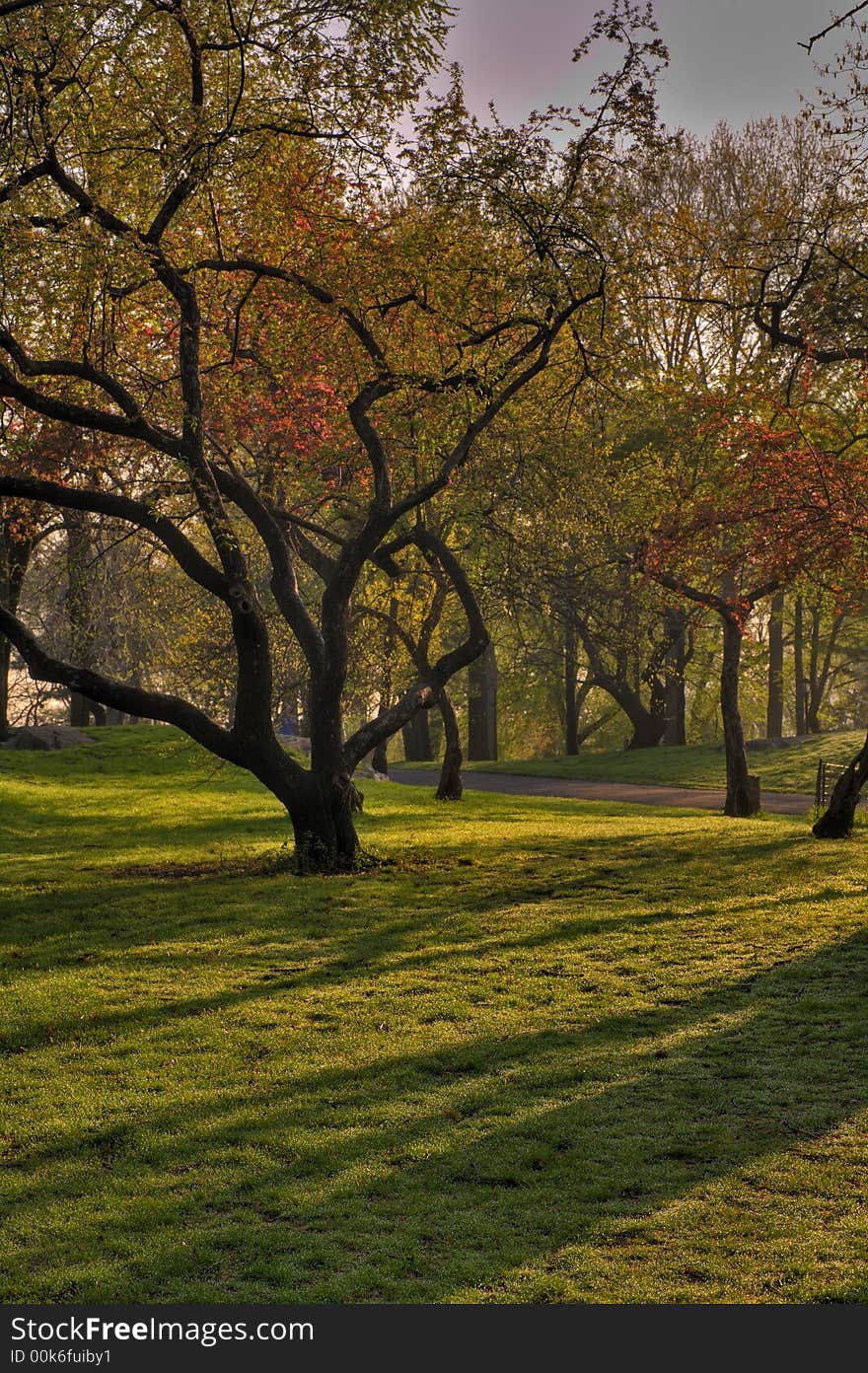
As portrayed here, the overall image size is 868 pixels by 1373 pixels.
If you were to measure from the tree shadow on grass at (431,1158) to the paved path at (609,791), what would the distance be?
21.9m

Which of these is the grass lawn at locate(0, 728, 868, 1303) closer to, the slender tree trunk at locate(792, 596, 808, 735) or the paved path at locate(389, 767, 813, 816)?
the paved path at locate(389, 767, 813, 816)

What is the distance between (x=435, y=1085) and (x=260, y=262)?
1248cm

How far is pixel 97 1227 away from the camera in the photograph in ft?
21.6

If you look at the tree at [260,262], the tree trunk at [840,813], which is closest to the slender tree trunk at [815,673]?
the tree trunk at [840,813]

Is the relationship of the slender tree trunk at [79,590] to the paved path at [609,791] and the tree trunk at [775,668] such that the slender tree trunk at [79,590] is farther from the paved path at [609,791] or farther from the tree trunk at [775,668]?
the tree trunk at [775,668]

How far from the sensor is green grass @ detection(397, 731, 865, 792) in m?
38.8

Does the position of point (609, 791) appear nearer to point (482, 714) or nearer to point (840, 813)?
point (482, 714)

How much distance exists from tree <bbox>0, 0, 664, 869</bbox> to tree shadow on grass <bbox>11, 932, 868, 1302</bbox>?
353 inches

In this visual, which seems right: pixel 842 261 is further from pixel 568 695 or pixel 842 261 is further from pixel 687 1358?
pixel 568 695

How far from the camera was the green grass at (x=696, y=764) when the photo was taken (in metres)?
38.8

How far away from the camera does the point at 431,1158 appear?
25.0 ft

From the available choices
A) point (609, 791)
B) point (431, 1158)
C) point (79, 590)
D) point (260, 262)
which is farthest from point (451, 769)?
point (431, 1158)

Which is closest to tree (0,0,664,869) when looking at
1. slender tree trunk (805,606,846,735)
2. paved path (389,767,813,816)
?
paved path (389,767,813,816)

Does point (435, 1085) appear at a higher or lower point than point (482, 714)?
lower
